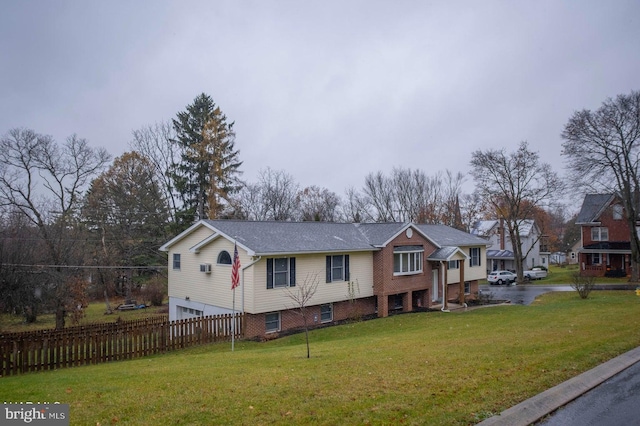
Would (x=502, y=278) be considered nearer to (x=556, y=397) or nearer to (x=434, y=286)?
(x=434, y=286)

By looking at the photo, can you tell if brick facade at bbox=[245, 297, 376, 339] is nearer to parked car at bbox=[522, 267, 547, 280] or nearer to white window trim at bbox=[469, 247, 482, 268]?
white window trim at bbox=[469, 247, 482, 268]

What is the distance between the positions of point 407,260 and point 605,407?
19.5 meters

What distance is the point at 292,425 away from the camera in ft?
19.3

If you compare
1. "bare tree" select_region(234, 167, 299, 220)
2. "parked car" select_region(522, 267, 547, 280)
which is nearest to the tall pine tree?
"bare tree" select_region(234, 167, 299, 220)

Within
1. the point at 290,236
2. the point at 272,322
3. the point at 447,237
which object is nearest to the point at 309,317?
the point at 272,322

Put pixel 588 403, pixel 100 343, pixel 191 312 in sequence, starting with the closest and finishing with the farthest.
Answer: pixel 588 403 → pixel 100 343 → pixel 191 312

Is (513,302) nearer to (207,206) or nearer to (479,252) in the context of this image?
(479,252)

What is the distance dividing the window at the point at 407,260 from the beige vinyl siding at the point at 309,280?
1684mm

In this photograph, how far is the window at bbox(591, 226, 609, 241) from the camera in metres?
48.1

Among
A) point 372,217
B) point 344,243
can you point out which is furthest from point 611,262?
point 344,243

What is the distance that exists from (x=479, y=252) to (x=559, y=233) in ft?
235

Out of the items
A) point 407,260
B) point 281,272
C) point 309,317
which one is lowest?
point 309,317

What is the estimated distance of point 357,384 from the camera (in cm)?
771

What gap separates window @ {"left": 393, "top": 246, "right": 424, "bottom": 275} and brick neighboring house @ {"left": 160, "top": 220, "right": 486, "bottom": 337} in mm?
58
